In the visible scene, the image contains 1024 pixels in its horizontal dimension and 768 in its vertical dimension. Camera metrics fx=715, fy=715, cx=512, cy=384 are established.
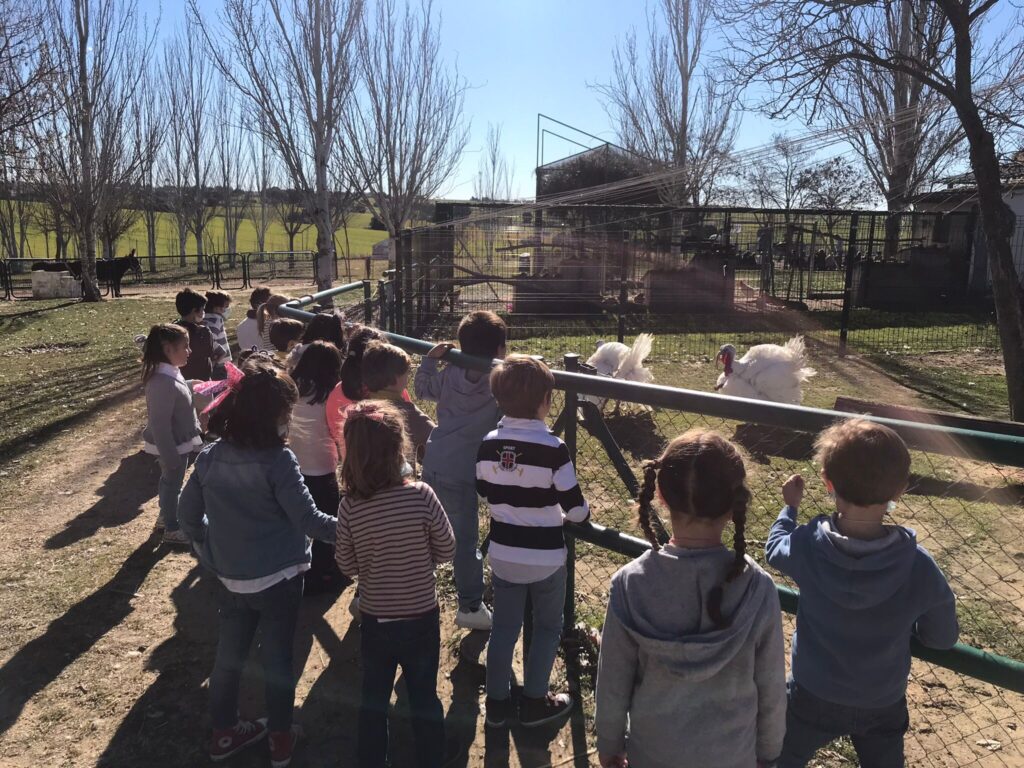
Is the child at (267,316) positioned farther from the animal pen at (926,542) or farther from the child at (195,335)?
the animal pen at (926,542)

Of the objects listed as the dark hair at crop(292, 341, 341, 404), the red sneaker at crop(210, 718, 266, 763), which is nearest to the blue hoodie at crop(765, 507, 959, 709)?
the red sneaker at crop(210, 718, 266, 763)

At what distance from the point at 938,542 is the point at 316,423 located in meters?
3.95

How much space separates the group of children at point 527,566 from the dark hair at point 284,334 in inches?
41.1

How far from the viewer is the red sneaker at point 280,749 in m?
2.68

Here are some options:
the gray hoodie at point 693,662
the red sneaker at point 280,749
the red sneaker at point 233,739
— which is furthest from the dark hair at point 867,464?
the red sneaker at point 233,739

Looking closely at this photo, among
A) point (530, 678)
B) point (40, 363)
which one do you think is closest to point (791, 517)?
point (530, 678)

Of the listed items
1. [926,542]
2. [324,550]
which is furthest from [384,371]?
[926,542]

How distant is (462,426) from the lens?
3.33 metres

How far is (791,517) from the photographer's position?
2.09 metres

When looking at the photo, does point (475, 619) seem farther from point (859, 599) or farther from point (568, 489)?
point (859, 599)

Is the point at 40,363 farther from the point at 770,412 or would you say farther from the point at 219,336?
the point at 770,412

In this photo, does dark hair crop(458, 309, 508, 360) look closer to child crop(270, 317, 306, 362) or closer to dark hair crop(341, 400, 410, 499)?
dark hair crop(341, 400, 410, 499)

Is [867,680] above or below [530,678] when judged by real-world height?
above

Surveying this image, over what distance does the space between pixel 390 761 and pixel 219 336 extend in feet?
17.1
